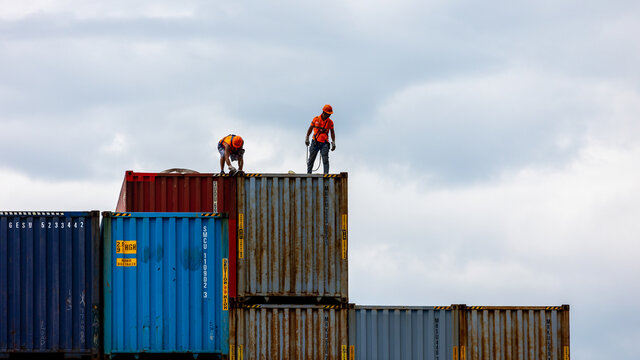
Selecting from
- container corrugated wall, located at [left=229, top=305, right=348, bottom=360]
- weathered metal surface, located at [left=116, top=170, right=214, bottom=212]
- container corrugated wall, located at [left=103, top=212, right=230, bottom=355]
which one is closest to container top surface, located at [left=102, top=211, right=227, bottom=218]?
container corrugated wall, located at [left=103, top=212, right=230, bottom=355]

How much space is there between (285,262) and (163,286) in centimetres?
323

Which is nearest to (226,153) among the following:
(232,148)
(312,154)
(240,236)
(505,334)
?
(232,148)

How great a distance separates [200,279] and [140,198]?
9.39 feet

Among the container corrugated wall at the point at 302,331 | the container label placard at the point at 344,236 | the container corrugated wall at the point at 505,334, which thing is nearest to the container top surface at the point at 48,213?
the container corrugated wall at the point at 302,331

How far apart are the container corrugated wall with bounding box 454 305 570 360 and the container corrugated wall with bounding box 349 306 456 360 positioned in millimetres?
469

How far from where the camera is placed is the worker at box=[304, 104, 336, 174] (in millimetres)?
26125

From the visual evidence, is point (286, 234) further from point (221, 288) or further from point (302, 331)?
point (302, 331)

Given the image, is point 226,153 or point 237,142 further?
point 237,142

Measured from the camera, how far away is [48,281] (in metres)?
22.0

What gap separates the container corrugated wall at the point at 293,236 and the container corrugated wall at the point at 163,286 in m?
0.87

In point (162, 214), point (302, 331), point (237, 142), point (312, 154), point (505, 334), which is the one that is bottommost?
point (505, 334)

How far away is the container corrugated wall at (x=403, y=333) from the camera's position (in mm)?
22562

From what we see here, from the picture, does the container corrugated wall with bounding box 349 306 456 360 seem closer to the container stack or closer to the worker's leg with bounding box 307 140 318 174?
the container stack

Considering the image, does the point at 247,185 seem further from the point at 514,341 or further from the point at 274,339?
the point at 514,341
